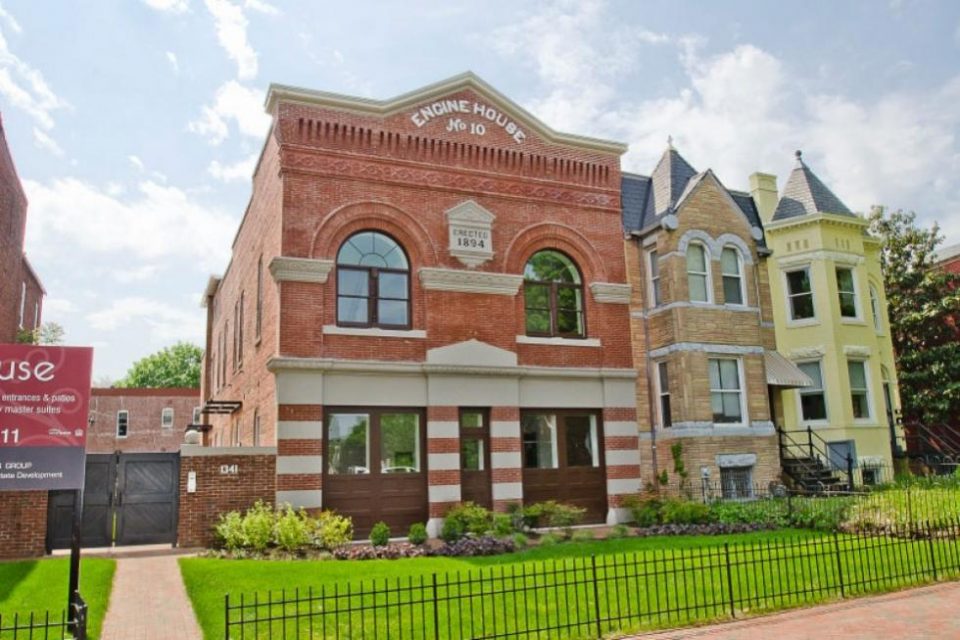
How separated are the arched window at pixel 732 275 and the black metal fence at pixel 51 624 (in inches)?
732

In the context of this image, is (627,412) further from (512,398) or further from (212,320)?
(212,320)

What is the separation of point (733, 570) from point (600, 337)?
9777mm

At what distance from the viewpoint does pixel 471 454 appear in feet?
63.1

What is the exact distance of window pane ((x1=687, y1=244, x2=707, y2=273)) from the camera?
22.1 meters

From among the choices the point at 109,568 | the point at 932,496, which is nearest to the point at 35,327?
the point at 109,568

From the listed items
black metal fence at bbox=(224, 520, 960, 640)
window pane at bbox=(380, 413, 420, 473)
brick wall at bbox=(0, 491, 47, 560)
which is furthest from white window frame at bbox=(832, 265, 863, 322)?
brick wall at bbox=(0, 491, 47, 560)

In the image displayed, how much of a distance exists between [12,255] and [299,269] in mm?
19184

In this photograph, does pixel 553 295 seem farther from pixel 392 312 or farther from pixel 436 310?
pixel 392 312

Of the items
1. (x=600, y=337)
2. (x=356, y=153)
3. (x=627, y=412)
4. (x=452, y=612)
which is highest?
(x=356, y=153)

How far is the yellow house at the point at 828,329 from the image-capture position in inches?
933

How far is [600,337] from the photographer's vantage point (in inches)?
841

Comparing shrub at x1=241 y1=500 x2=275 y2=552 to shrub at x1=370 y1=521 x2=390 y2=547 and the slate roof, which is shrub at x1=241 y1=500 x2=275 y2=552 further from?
the slate roof

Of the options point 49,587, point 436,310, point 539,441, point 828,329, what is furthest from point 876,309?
point 49,587

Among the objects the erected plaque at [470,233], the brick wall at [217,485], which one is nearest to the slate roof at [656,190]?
the erected plaque at [470,233]
